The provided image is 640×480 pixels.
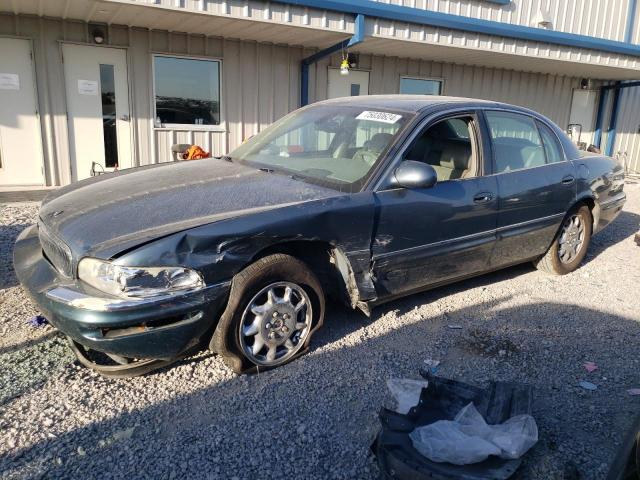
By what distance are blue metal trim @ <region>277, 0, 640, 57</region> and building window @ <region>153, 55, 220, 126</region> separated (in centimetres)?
231

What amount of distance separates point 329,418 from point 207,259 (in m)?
1.09

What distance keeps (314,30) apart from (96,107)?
3614mm

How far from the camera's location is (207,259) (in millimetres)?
2887

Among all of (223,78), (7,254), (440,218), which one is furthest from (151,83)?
(440,218)

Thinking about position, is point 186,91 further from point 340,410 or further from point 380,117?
point 340,410

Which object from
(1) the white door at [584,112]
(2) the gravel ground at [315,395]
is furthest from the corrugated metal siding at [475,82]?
(2) the gravel ground at [315,395]

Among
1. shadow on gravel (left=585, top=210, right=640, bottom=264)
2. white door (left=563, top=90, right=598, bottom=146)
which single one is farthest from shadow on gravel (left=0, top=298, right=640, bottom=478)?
white door (left=563, top=90, right=598, bottom=146)

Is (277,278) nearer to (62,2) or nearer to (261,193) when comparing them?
(261,193)

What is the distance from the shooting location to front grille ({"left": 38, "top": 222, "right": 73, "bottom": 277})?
2932 mm

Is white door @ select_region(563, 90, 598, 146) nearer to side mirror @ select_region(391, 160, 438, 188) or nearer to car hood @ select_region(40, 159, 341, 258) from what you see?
side mirror @ select_region(391, 160, 438, 188)

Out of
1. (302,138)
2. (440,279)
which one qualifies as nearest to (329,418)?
(440,279)

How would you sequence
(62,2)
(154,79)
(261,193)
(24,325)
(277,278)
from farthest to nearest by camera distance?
(154,79) < (62,2) < (24,325) < (261,193) < (277,278)

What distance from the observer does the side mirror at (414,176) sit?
11.5 ft

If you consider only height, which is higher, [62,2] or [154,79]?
[62,2]
